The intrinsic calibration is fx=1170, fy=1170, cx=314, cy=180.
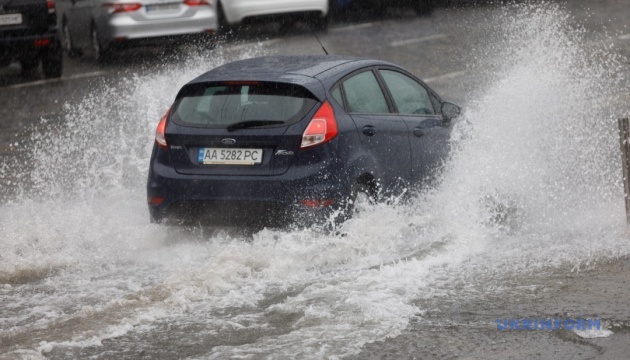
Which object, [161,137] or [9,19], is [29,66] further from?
[161,137]

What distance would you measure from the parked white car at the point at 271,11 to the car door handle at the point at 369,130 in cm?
1197

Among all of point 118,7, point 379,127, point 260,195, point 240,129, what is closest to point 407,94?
point 379,127

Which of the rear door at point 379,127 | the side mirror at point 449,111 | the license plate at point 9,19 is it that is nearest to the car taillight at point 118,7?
the license plate at point 9,19

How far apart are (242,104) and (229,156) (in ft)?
1.35

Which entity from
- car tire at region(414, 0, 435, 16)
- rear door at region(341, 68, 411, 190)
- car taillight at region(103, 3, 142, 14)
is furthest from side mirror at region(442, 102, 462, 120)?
car tire at region(414, 0, 435, 16)

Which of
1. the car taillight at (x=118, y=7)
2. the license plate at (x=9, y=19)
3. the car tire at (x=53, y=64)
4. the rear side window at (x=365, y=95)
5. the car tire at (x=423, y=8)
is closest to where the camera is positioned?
the rear side window at (x=365, y=95)

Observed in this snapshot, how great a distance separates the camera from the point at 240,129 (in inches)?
329

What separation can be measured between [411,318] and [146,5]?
13.4 m

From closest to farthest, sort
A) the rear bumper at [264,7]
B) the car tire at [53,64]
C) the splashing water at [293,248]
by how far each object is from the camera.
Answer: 1. the splashing water at [293,248]
2. the car tire at [53,64]
3. the rear bumper at [264,7]

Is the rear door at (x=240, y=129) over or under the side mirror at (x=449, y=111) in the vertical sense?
over

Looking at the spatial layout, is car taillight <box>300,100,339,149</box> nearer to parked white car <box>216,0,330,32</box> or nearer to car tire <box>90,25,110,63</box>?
car tire <box>90,25,110,63</box>

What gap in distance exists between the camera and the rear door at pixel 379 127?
28.6 ft

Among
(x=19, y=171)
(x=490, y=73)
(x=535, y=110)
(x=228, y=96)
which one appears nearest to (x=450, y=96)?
(x=490, y=73)

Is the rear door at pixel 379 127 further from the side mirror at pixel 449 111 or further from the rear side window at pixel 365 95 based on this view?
the side mirror at pixel 449 111
